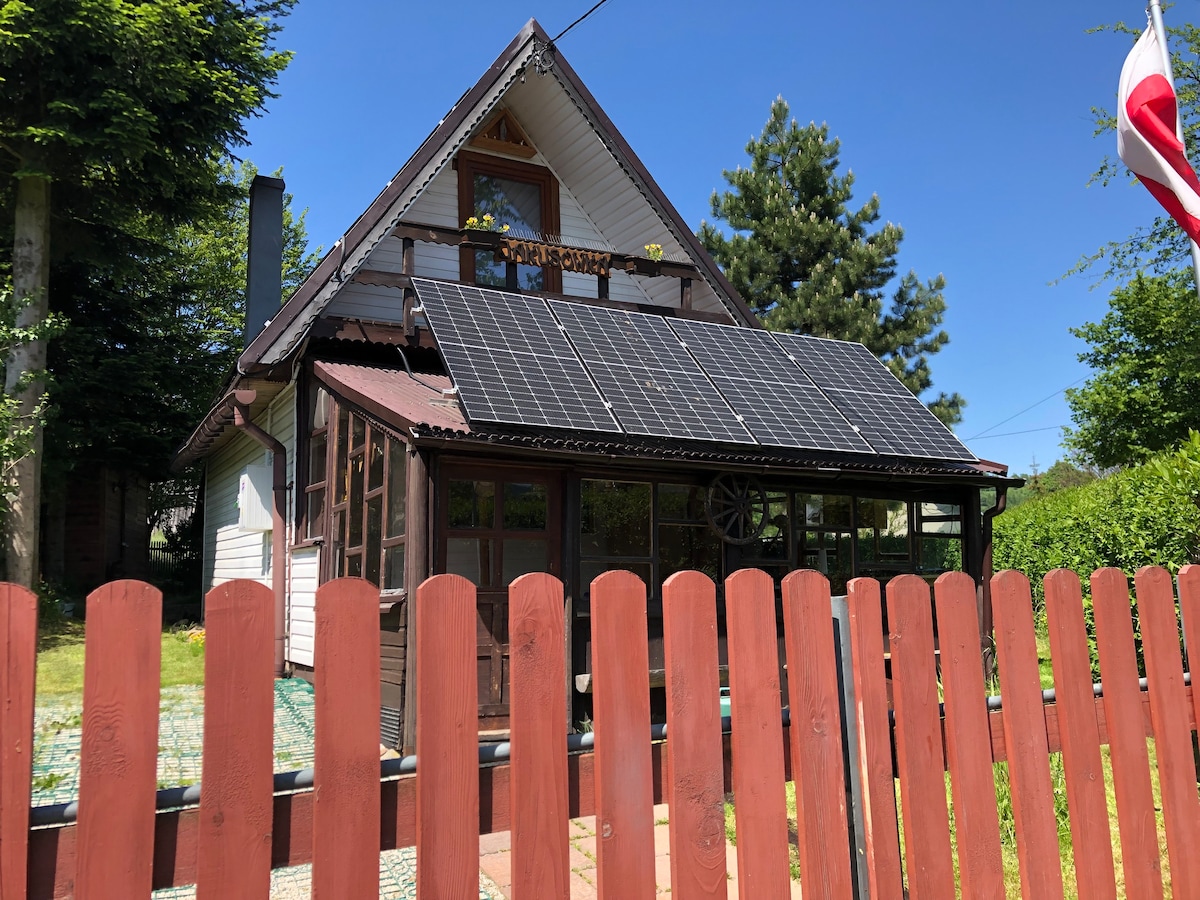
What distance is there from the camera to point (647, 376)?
9.67 metres

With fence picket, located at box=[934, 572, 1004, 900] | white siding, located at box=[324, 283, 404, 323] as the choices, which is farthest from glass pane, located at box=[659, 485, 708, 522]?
fence picket, located at box=[934, 572, 1004, 900]

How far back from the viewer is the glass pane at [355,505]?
9.48 m

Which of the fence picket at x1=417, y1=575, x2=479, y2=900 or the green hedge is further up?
the green hedge

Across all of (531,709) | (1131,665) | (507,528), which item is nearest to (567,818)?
(531,709)

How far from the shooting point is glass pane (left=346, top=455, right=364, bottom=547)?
9484mm

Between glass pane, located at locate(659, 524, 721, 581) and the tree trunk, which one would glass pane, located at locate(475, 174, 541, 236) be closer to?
glass pane, located at locate(659, 524, 721, 581)

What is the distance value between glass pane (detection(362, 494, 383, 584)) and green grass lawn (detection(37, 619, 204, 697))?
2.35 meters

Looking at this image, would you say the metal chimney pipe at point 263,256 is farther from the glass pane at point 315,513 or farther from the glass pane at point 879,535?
the glass pane at point 879,535

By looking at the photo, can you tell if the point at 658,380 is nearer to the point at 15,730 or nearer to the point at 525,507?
the point at 525,507

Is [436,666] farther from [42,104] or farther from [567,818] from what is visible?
[42,104]

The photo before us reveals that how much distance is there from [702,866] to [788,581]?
842mm

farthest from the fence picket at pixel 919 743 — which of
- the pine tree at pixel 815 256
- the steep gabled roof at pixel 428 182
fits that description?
the pine tree at pixel 815 256

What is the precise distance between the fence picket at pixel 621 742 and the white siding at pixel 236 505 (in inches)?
396

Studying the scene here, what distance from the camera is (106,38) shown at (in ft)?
46.9
